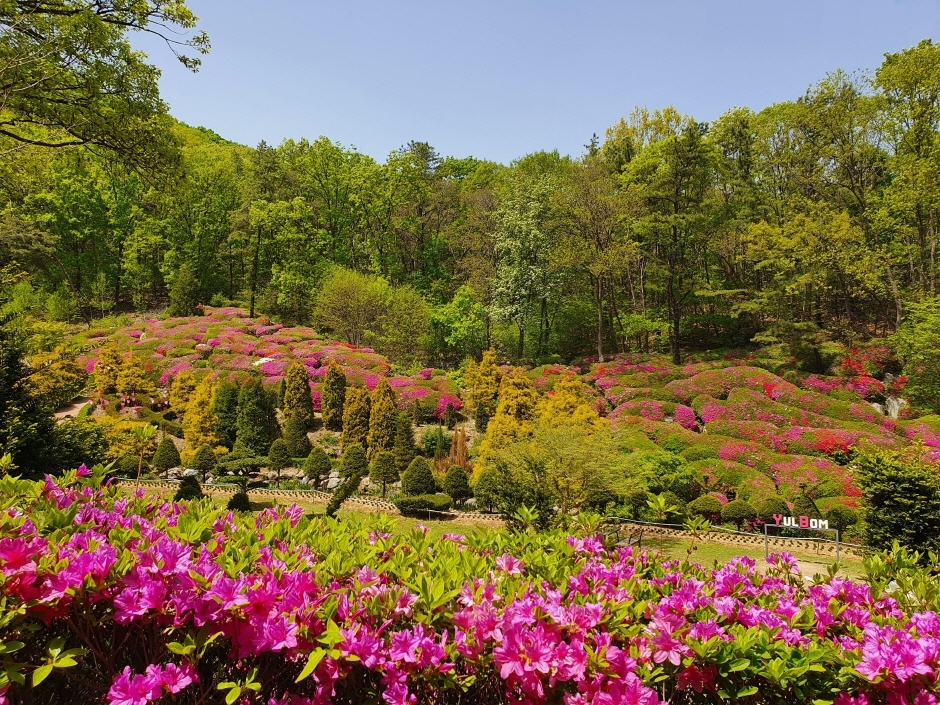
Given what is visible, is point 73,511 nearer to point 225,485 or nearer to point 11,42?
point 11,42

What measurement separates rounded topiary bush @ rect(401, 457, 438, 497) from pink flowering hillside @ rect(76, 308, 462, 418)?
551 cm

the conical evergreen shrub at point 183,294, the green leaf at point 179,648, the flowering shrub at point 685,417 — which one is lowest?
the flowering shrub at point 685,417

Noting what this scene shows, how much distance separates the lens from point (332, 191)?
40375 millimetres

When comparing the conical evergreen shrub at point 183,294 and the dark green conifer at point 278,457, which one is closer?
the dark green conifer at point 278,457

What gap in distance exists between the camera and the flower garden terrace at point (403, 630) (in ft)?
6.74

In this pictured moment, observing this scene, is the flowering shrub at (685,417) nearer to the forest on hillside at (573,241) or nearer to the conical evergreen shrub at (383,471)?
the forest on hillside at (573,241)

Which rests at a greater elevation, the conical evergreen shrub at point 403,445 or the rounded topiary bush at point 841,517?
the conical evergreen shrub at point 403,445

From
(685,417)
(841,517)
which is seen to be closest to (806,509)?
(841,517)

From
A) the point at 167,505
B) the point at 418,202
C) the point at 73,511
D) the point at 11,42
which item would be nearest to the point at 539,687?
the point at 73,511

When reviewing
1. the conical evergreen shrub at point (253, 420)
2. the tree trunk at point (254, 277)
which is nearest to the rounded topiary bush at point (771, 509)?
the conical evergreen shrub at point (253, 420)

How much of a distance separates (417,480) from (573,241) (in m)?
18.1

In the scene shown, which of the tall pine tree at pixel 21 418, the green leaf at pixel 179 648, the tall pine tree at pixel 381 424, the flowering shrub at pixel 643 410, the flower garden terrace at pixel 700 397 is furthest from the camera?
the flowering shrub at pixel 643 410

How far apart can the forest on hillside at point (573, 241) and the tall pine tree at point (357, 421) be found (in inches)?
385

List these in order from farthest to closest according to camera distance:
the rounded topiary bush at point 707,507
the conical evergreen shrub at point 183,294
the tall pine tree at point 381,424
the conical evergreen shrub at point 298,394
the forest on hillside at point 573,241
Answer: the conical evergreen shrub at point 183,294, the forest on hillside at point 573,241, the conical evergreen shrub at point 298,394, the tall pine tree at point 381,424, the rounded topiary bush at point 707,507
